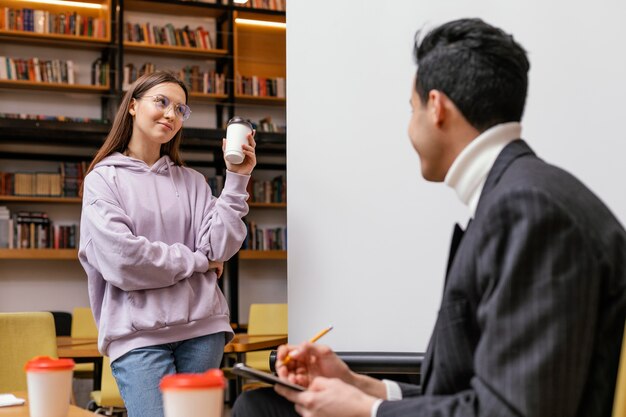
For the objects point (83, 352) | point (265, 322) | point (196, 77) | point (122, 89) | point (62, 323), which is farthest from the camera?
point (196, 77)

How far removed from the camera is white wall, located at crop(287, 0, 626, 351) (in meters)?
2.15

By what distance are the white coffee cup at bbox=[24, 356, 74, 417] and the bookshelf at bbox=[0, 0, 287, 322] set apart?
6.13 m

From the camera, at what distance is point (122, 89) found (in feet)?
24.9

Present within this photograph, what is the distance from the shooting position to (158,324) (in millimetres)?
2260

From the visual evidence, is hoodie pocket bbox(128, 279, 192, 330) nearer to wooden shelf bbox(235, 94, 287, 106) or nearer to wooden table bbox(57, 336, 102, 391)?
wooden table bbox(57, 336, 102, 391)

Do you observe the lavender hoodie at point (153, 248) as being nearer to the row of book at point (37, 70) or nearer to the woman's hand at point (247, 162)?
the woman's hand at point (247, 162)

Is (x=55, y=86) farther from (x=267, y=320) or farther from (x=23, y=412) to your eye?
(x=23, y=412)

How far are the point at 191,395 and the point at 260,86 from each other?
7347mm

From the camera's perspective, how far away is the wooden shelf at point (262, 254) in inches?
318

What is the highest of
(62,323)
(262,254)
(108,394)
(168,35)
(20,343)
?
(168,35)

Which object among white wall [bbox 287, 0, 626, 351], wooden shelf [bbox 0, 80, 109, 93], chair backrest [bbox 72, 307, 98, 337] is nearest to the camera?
white wall [bbox 287, 0, 626, 351]

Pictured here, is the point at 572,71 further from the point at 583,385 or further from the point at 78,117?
the point at 78,117

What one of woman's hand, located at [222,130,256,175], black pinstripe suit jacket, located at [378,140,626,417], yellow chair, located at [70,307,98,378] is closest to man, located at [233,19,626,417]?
black pinstripe suit jacket, located at [378,140,626,417]

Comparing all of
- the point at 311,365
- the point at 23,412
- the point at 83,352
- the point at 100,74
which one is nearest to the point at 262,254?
the point at 100,74
